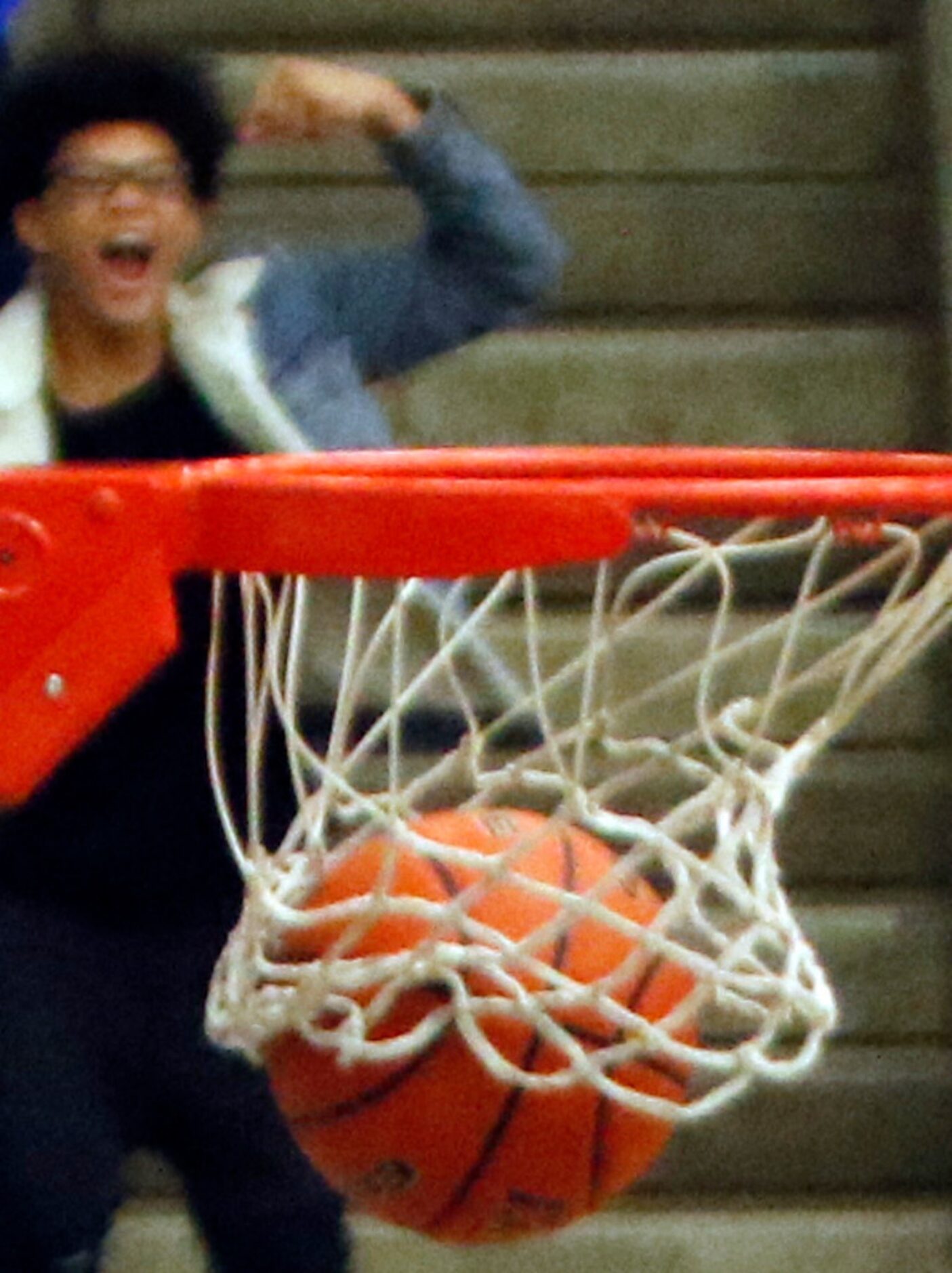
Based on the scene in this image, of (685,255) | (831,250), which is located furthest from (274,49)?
(831,250)

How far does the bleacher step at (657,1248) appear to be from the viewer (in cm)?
176

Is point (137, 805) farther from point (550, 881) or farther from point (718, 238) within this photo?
point (718, 238)

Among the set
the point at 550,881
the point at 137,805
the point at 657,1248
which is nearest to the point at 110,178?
the point at 137,805

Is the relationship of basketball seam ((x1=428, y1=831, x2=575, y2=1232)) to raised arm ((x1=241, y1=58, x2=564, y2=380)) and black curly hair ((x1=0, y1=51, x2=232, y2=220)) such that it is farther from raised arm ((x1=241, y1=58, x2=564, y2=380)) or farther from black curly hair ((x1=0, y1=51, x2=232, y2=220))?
black curly hair ((x1=0, y1=51, x2=232, y2=220))

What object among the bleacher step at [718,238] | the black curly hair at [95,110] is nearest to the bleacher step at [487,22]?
the bleacher step at [718,238]

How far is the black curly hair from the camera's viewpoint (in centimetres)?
130

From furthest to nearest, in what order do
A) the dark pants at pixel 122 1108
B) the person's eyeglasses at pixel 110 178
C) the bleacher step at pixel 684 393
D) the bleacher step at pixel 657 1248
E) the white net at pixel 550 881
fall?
the bleacher step at pixel 684 393
the bleacher step at pixel 657 1248
the person's eyeglasses at pixel 110 178
the dark pants at pixel 122 1108
the white net at pixel 550 881

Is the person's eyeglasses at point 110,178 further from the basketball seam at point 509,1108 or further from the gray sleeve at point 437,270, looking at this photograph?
Result: the basketball seam at point 509,1108

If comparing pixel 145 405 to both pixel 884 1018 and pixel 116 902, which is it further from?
pixel 884 1018

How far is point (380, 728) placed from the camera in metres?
1.04

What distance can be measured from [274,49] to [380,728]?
117 centimetres

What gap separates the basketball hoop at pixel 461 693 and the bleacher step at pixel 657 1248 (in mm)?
587

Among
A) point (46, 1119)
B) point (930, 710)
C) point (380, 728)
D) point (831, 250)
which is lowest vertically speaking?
point (930, 710)

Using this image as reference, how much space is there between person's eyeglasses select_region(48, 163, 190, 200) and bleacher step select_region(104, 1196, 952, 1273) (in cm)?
91
